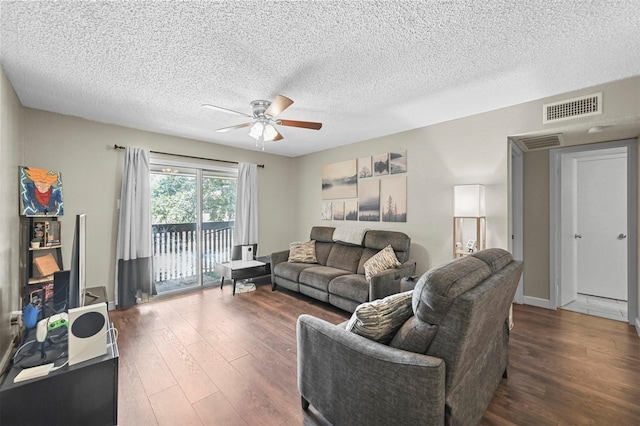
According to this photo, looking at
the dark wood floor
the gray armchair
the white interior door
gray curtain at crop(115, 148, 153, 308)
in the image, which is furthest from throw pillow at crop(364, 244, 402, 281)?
gray curtain at crop(115, 148, 153, 308)

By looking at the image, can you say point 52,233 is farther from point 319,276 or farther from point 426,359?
point 426,359

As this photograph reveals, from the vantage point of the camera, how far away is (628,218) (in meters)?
3.13

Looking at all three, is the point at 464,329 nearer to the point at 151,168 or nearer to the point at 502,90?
the point at 502,90

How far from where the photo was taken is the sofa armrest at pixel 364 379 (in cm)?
124

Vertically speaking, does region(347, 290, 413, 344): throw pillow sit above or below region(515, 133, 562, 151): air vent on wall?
below

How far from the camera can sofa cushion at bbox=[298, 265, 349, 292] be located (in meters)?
Result: 3.69

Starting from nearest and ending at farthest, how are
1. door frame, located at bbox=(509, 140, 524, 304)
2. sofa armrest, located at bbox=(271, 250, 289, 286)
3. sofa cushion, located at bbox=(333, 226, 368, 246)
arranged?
door frame, located at bbox=(509, 140, 524, 304) → sofa cushion, located at bbox=(333, 226, 368, 246) → sofa armrest, located at bbox=(271, 250, 289, 286)

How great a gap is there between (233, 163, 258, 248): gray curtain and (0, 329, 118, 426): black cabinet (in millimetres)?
3263

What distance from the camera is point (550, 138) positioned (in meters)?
3.20

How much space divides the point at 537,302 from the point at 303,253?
3372 mm

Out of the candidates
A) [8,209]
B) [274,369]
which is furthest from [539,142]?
[8,209]

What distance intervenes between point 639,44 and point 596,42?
1.09ft

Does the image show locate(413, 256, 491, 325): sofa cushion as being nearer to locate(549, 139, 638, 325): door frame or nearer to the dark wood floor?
the dark wood floor

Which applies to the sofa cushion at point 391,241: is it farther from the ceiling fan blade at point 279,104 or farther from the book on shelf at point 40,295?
the book on shelf at point 40,295
